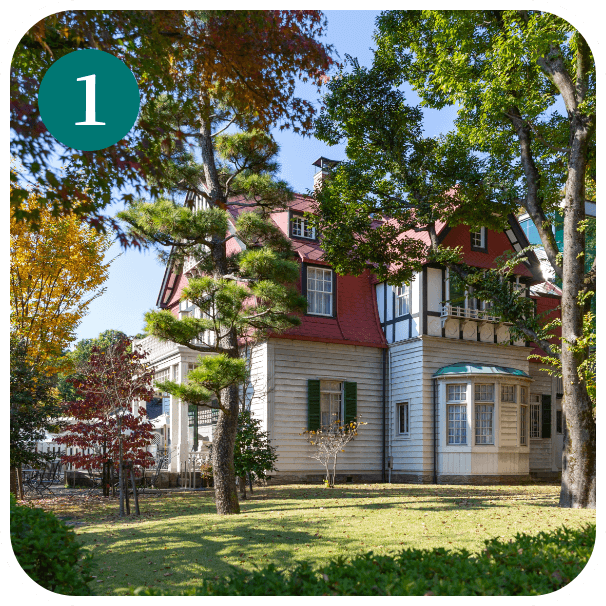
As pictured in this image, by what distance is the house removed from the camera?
14914mm

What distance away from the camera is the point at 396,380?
16.5 m

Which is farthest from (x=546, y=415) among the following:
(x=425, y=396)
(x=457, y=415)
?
(x=425, y=396)

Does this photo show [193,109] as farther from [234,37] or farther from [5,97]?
[5,97]

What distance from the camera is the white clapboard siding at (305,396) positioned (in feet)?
48.6

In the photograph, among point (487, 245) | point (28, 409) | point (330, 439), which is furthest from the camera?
point (487, 245)

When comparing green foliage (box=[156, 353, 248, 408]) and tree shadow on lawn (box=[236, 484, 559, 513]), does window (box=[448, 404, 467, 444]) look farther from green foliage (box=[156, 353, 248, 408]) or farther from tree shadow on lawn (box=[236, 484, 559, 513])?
green foliage (box=[156, 353, 248, 408])

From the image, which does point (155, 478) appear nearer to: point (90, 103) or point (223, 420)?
point (223, 420)

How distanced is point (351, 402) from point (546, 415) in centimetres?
631

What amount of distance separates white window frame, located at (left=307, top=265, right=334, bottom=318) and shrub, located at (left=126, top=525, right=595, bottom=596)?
477 inches

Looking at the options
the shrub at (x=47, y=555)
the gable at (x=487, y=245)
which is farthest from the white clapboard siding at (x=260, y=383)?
the shrub at (x=47, y=555)

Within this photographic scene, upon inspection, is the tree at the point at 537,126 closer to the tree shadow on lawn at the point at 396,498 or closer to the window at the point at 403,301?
the tree shadow on lawn at the point at 396,498

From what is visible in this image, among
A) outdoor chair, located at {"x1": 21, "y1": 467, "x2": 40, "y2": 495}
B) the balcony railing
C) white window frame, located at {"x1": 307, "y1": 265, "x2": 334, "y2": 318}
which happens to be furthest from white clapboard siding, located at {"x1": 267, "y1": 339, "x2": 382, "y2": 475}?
outdoor chair, located at {"x1": 21, "y1": 467, "x2": 40, "y2": 495}

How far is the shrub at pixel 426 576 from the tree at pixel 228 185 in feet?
7.99

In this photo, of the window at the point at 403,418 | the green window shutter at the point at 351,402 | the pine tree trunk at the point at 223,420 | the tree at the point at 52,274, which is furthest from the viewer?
the window at the point at 403,418
